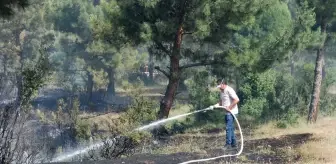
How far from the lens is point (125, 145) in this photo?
14.0 meters

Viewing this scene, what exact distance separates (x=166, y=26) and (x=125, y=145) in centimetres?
643

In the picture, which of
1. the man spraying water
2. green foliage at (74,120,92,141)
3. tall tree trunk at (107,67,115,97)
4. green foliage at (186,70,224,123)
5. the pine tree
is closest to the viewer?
the man spraying water

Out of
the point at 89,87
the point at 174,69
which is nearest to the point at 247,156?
the point at 174,69

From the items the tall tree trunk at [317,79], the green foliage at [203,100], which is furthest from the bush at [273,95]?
the tall tree trunk at [317,79]

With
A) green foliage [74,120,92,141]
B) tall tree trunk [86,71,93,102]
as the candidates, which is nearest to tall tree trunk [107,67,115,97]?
tall tree trunk [86,71,93,102]

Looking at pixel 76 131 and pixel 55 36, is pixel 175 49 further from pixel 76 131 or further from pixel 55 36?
pixel 55 36

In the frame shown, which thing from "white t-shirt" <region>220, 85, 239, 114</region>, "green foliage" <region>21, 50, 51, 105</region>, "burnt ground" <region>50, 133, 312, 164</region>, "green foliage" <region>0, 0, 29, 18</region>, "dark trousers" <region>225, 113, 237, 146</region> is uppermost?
"green foliage" <region>0, 0, 29, 18</region>

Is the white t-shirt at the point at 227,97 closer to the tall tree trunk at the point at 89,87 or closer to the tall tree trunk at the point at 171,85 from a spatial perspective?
the tall tree trunk at the point at 171,85

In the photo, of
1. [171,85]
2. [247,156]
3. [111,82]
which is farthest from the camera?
[111,82]

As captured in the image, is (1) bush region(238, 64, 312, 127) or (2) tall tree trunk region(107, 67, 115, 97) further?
(2) tall tree trunk region(107, 67, 115, 97)

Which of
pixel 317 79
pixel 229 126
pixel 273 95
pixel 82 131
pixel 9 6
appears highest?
pixel 9 6

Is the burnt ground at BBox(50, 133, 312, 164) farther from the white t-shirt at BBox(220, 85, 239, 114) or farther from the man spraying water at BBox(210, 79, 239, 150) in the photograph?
the white t-shirt at BBox(220, 85, 239, 114)

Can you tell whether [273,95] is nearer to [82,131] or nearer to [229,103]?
[82,131]

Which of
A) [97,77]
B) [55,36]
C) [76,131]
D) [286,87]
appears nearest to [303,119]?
[286,87]
